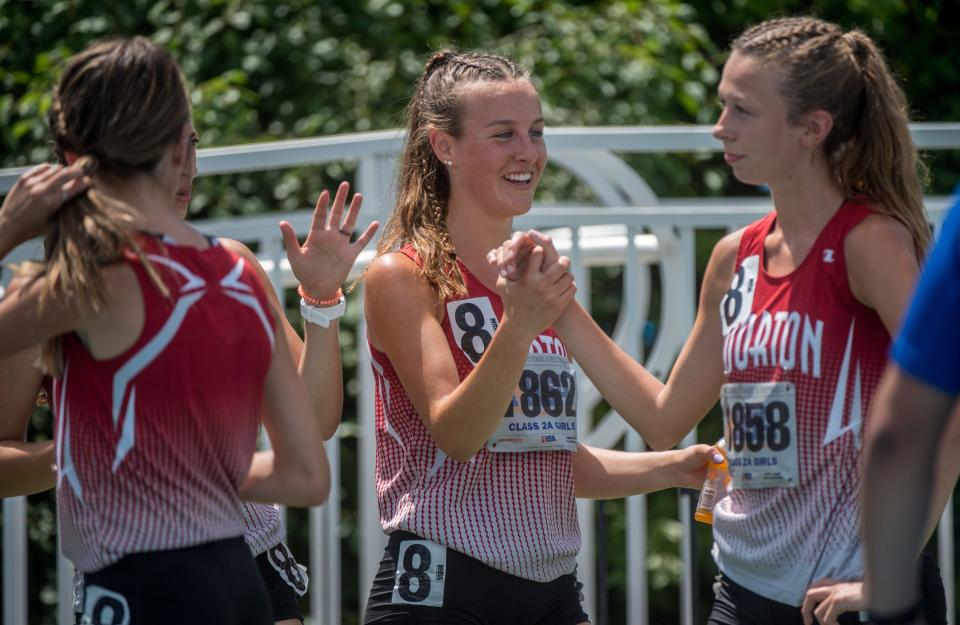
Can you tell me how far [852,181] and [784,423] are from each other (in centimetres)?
51

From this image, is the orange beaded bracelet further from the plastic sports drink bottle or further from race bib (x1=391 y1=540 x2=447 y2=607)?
the plastic sports drink bottle

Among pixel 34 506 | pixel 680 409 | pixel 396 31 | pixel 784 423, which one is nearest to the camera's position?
pixel 784 423

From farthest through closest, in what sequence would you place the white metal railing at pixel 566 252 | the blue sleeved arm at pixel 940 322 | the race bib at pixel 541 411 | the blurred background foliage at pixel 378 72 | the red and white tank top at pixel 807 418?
the blurred background foliage at pixel 378 72 < the white metal railing at pixel 566 252 < the race bib at pixel 541 411 < the red and white tank top at pixel 807 418 < the blue sleeved arm at pixel 940 322

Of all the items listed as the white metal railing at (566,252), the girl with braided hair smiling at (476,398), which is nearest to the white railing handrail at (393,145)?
the white metal railing at (566,252)

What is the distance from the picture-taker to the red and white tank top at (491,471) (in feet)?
9.25

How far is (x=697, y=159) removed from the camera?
6.70 metres

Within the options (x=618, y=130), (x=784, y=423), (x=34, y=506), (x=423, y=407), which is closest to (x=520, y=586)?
(x=423, y=407)

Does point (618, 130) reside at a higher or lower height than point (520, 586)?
higher

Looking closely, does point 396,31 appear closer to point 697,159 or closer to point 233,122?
point 233,122

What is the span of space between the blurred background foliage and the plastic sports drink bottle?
329 centimetres

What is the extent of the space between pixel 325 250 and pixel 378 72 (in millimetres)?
3575

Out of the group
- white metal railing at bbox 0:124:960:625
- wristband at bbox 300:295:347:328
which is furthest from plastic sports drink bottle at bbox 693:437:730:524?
white metal railing at bbox 0:124:960:625

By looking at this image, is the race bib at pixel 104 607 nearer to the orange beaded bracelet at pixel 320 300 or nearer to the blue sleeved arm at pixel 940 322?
the orange beaded bracelet at pixel 320 300

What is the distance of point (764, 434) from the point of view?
2.59m
